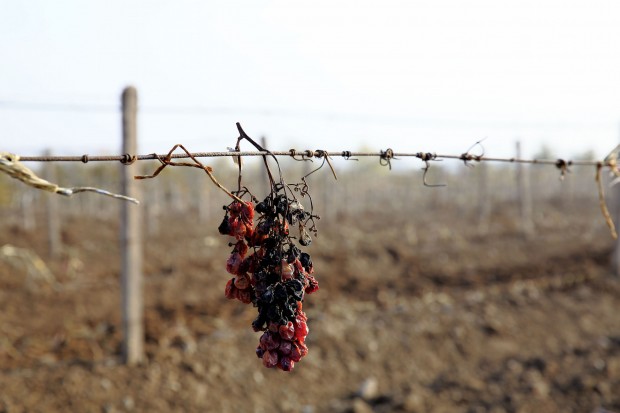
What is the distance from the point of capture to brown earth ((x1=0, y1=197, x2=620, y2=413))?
579 cm

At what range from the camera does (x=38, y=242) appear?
54.1 feet

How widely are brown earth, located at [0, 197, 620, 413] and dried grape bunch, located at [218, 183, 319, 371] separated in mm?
3648

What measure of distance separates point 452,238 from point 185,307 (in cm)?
1067

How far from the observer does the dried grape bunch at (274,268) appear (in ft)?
4.68

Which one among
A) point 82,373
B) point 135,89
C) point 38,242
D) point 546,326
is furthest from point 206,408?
point 38,242

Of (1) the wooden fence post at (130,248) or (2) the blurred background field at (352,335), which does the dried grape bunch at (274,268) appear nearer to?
(2) the blurred background field at (352,335)

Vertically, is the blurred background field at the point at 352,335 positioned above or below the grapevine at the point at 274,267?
Answer: below

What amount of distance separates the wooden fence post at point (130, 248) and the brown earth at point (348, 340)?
28 centimetres

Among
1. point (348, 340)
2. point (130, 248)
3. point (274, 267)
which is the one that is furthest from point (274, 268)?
point (348, 340)

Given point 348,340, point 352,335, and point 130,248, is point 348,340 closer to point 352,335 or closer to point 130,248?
point 352,335

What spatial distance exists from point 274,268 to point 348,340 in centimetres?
626

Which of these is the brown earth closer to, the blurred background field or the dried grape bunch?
the blurred background field

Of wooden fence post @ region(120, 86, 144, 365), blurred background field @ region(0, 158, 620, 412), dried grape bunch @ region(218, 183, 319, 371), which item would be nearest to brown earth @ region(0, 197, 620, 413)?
blurred background field @ region(0, 158, 620, 412)

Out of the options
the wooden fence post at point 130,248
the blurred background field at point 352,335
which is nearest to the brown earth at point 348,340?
the blurred background field at point 352,335
